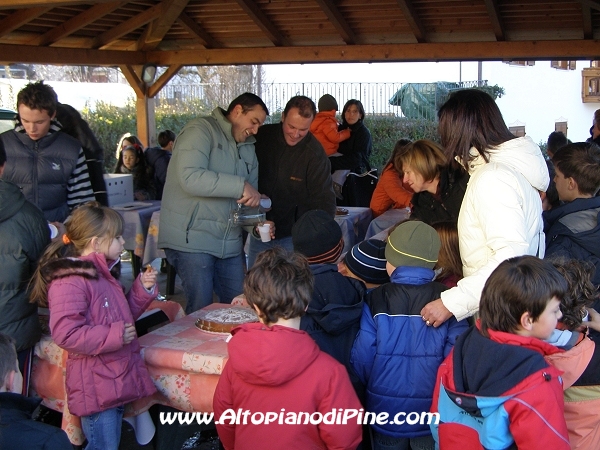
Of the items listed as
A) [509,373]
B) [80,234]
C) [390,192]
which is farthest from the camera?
[390,192]

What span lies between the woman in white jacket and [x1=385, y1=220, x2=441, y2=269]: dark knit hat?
0.14 meters

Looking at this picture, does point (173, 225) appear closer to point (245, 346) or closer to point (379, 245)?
point (379, 245)

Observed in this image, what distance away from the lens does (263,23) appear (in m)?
8.07

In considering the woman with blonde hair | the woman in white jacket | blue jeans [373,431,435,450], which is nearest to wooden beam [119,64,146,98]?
the woman with blonde hair

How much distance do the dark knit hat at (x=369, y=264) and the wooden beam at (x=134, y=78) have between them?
7.18 metres

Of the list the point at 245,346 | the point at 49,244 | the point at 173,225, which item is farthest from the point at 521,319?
the point at 173,225

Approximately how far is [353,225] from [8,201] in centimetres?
310

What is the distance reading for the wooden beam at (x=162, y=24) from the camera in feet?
26.1

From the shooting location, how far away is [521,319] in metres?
1.85

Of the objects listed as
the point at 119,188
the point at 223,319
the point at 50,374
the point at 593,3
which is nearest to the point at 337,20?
the point at 593,3

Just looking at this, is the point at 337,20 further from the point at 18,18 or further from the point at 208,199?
the point at 208,199

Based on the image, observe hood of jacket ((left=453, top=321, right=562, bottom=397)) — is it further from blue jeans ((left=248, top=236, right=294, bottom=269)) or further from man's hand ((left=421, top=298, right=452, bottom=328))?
blue jeans ((left=248, top=236, right=294, bottom=269))

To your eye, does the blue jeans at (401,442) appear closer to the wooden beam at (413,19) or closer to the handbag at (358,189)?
the handbag at (358,189)

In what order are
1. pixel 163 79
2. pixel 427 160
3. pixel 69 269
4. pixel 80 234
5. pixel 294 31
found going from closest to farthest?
pixel 69 269 → pixel 80 234 → pixel 427 160 → pixel 294 31 → pixel 163 79
